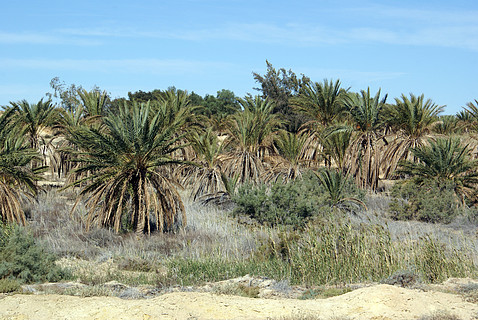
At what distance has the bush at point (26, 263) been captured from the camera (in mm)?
9195

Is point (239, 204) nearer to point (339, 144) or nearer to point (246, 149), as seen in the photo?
point (246, 149)

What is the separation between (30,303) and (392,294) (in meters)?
4.82

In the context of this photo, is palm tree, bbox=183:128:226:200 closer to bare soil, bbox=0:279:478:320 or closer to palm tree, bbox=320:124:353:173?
palm tree, bbox=320:124:353:173

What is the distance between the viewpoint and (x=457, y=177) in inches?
713

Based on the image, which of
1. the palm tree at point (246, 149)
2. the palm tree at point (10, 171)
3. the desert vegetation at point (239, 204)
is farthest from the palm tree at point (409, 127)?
the palm tree at point (10, 171)

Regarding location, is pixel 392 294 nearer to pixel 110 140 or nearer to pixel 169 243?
pixel 169 243

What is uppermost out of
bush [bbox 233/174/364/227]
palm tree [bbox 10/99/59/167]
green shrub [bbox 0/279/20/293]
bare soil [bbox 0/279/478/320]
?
palm tree [bbox 10/99/59/167]

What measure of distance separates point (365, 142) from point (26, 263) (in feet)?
49.8

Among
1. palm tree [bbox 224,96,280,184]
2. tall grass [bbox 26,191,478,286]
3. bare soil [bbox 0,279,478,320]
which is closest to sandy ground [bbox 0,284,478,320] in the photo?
bare soil [bbox 0,279,478,320]

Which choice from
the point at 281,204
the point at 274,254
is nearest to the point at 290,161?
the point at 281,204

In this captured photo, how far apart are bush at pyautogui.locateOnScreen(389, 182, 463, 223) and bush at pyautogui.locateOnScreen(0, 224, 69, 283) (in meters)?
11.3

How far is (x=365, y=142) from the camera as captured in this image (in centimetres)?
2145

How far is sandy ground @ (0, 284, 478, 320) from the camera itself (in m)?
6.71

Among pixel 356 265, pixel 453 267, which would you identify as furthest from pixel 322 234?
pixel 453 267
